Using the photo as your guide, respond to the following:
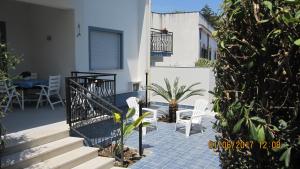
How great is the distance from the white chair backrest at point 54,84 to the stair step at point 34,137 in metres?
2.35

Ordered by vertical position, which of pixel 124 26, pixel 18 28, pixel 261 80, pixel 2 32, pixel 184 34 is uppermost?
pixel 184 34

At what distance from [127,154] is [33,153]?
7.89 ft

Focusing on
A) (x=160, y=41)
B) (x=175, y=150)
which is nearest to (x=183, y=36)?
(x=160, y=41)

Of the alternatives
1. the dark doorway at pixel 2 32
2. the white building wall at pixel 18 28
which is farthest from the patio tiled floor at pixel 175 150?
the dark doorway at pixel 2 32

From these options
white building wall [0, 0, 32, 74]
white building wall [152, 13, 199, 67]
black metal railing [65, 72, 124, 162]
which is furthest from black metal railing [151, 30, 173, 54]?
black metal railing [65, 72, 124, 162]

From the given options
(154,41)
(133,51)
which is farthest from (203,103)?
(154,41)

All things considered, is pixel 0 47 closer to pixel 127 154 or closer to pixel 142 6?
pixel 127 154

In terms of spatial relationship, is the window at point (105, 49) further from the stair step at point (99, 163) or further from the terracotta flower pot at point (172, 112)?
the stair step at point (99, 163)

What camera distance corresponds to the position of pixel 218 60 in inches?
118

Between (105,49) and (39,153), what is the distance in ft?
22.9

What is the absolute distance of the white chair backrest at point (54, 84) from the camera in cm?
962

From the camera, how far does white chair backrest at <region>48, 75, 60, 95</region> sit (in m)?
9.62

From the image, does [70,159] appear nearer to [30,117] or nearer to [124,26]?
[30,117]

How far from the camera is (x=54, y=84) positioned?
32.1 ft
